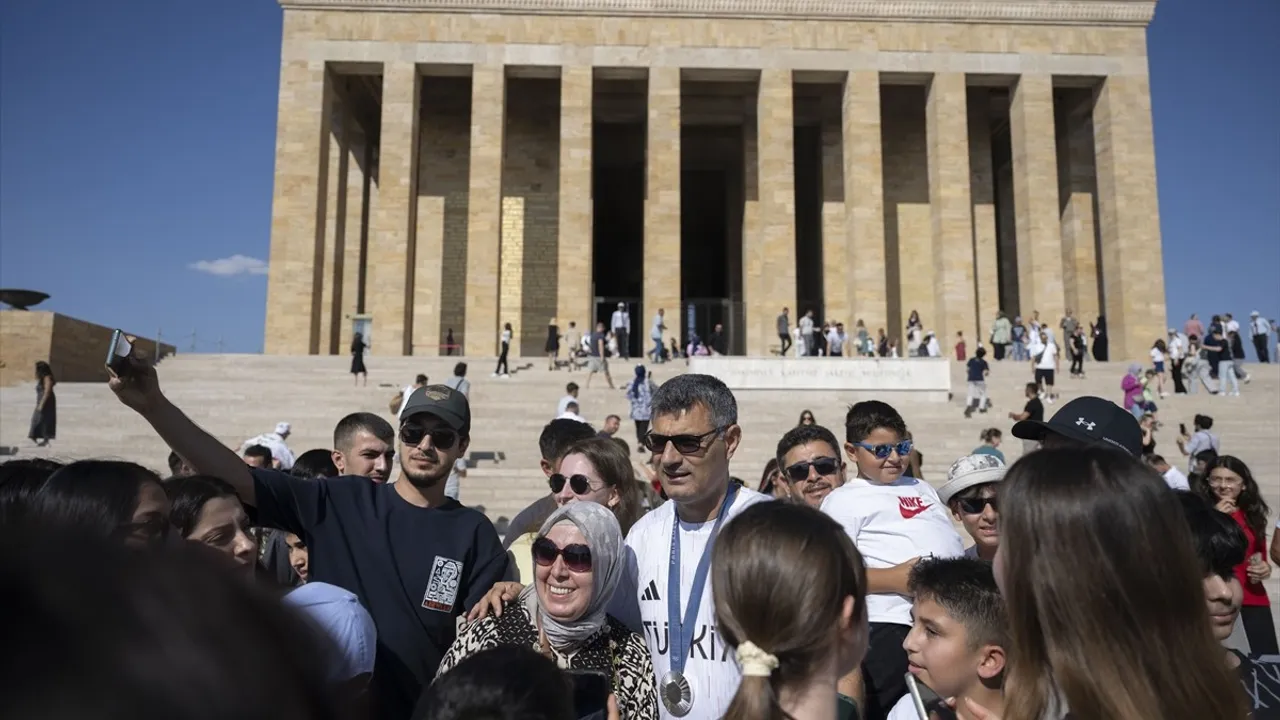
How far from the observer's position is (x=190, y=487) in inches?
116

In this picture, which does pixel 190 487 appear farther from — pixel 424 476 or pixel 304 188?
pixel 304 188

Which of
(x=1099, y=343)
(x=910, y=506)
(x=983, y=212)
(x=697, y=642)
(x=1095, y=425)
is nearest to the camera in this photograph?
(x=697, y=642)

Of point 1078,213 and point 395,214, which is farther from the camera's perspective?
point 1078,213

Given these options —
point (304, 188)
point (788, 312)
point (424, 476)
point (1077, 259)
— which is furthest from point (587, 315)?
point (424, 476)

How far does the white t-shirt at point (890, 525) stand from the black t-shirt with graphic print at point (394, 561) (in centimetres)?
161

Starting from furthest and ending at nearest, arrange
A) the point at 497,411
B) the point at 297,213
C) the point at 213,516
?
the point at 297,213 < the point at 497,411 < the point at 213,516

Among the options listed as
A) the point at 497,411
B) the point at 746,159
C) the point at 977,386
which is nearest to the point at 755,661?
the point at 497,411

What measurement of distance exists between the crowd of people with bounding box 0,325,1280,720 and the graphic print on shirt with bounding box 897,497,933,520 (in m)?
0.02

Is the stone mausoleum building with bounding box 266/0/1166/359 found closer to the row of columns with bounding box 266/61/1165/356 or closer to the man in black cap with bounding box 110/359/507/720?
the row of columns with bounding box 266/61/1165/356

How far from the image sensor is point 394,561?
310 centimetres

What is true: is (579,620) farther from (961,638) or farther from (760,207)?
(760,207)

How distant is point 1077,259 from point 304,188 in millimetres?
24244

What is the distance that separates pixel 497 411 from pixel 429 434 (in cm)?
1243

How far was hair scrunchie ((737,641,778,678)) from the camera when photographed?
1.83m
